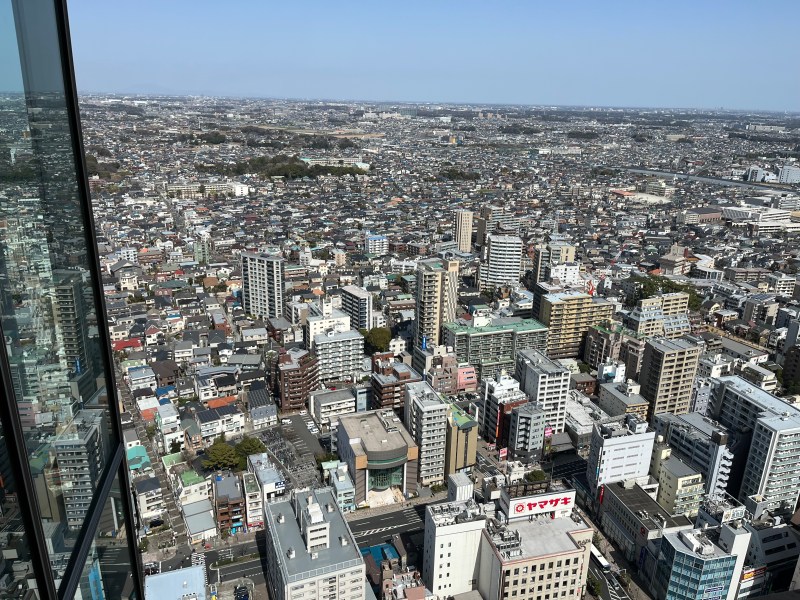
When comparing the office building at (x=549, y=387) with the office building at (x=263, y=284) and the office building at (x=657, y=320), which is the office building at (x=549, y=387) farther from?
the office building at (x=263, y=284)

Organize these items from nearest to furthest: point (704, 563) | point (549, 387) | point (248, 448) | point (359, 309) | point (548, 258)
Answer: point (704, 563), point (248, 448), point (549, 387), point (359, 309), point (548, 258)

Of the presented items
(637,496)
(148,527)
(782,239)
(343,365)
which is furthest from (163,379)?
(782,239)

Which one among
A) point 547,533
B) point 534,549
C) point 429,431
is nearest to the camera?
point 534,549

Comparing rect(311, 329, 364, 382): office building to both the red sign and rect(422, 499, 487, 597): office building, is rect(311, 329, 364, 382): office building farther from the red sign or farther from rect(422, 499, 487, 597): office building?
the red sign

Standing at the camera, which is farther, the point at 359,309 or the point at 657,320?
the point at 359,309

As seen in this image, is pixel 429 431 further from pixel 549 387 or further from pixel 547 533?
pixel 547 533

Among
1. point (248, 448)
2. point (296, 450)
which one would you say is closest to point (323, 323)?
point (296, 450)
